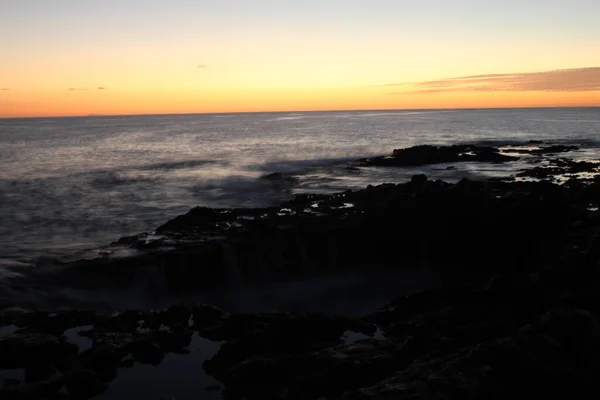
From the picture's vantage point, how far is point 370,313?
1170cm

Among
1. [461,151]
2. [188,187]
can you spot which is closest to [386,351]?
[188,187]

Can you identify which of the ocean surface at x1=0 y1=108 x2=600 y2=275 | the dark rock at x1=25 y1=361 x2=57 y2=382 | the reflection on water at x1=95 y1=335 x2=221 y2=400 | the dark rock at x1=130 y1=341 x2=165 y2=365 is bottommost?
the reflection on water at x1=95 y1=335 x2=221 y2=400

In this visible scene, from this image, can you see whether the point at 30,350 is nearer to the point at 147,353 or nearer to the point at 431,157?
the point at 147,353

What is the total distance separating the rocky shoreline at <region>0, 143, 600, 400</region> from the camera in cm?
704

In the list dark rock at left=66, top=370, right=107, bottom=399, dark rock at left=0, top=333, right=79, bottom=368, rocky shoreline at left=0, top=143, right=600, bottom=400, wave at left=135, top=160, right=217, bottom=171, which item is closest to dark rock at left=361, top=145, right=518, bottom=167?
wave at left=135, top=160, right=217, bottom=171

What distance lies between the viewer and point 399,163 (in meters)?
43.1

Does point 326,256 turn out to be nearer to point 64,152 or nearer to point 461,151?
point 461,151

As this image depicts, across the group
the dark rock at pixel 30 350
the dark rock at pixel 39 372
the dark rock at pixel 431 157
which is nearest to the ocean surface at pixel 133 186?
the dark rock at pixel 431 157

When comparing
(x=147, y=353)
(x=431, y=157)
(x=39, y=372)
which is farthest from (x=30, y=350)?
(x=431, y=157)

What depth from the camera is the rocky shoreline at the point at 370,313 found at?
23.1ft

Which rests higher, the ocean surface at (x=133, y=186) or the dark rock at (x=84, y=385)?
the ocean surface at (x=133, y=186)

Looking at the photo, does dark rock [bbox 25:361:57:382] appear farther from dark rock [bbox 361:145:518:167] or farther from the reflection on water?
dark rock [bbox 361:145:518:167]

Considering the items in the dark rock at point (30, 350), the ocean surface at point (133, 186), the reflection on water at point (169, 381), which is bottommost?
the reflection on water at point (169, 381)

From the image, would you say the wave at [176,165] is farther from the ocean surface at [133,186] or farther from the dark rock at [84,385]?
the dark rock at [84,385]
